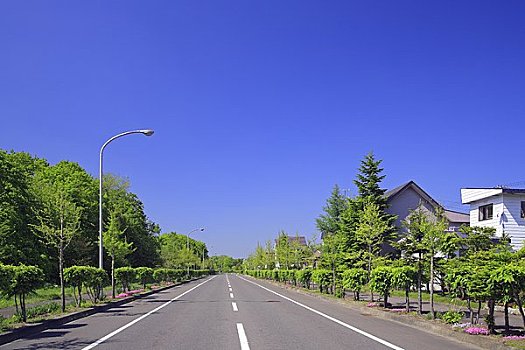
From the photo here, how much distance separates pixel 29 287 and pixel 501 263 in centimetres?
1226

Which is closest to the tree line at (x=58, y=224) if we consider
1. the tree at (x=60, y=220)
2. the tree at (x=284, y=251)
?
the tree at (x=60, y=220)

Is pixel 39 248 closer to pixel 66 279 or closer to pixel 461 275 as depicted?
pixel 66 279

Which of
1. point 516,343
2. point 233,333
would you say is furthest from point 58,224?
point 516,343

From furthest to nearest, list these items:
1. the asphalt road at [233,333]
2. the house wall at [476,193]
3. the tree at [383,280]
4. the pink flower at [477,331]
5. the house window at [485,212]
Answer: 1. the house window at [485,212]
2. the house wall at [476,193]
3. the tree at [383,280]
4. the pink flower at [477,331]
5. the asphalt road at [233,333]

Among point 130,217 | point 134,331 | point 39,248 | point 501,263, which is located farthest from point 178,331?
point 130,217

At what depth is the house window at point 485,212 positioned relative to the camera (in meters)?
29.8

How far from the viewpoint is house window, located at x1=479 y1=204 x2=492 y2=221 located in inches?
1175

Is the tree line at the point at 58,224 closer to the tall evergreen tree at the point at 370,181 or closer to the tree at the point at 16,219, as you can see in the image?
the tree at the point at 16,219

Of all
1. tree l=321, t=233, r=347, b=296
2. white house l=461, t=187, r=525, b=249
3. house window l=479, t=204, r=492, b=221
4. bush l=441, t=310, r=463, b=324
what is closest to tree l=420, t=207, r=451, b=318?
bush l=441, t=310, r=463, b=324

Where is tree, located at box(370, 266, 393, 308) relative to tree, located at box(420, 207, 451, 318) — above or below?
below

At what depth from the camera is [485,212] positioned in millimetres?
30391

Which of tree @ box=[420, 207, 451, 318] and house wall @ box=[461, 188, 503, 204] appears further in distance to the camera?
house wall @ box=[461, 188, 503, 204]

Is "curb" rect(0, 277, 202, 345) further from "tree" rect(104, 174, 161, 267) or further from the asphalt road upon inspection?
"tree" rect(104, 174, 161, 267)

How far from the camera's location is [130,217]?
6431 centimetres
